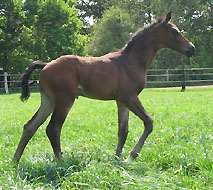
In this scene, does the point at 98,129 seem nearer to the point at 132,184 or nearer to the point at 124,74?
the point at 124,74

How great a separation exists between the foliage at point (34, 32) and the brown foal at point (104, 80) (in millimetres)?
20419

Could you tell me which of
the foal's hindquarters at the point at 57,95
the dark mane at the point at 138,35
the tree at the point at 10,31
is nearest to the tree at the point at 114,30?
the tree at the point at 10,31

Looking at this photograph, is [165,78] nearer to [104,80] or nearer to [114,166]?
[104,80]

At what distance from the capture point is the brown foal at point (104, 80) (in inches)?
136

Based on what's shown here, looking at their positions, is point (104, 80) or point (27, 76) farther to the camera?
point (27, 76)

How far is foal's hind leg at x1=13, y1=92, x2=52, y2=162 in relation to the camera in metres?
3.69

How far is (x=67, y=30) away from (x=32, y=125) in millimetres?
22317

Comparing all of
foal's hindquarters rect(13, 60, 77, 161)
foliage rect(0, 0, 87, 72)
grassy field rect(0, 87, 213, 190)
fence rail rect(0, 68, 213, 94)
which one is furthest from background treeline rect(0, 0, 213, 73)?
foal's hindquarters rect(13, 60, 77, 161)

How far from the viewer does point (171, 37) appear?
4.10 metres

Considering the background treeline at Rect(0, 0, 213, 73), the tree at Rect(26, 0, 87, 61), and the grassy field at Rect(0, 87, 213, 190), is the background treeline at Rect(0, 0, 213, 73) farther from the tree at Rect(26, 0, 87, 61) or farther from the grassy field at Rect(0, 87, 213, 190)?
the grassy field at Rect(0, 87, 213, 190)

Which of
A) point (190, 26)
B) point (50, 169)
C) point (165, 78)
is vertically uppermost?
point (190, 26)

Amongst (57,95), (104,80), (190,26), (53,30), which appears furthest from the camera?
(190,26)

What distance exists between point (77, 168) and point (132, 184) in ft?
Answer: 2.56

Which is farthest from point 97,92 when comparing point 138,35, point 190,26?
point 190,26
